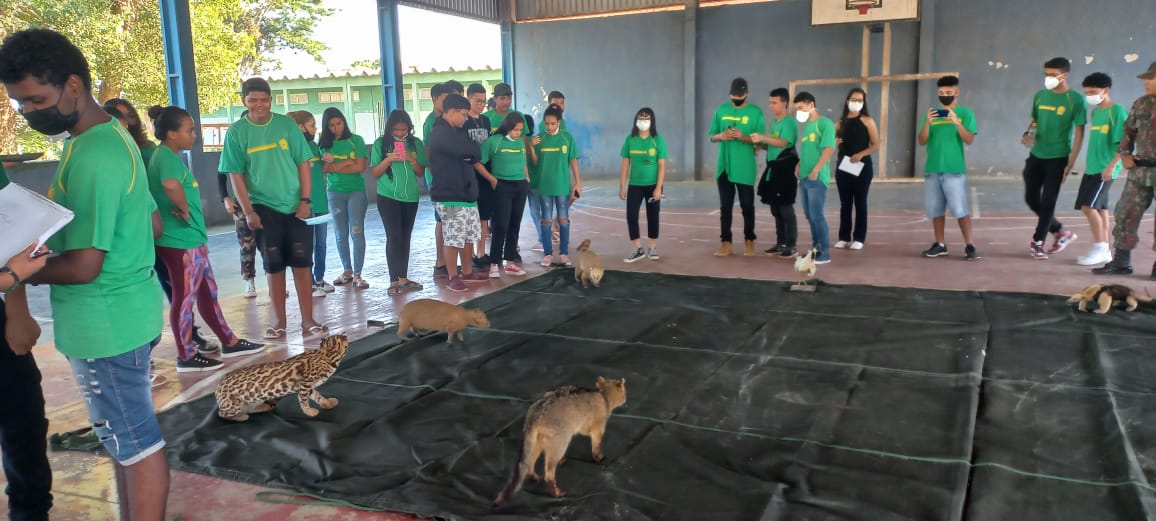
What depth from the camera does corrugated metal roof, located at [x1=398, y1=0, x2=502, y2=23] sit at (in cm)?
1615

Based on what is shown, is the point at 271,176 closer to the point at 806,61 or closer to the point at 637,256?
the point at 637,256

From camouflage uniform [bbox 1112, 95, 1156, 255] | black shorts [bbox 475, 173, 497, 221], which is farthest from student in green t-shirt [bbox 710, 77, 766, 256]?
camouflage uniform [bbox 1112, 95, 1156, 255]

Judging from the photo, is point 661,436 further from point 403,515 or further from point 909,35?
point 909,35

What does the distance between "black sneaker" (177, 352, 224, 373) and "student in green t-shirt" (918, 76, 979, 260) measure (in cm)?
638

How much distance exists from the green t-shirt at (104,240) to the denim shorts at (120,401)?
5cm

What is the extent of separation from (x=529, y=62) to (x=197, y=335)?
15.7 metres

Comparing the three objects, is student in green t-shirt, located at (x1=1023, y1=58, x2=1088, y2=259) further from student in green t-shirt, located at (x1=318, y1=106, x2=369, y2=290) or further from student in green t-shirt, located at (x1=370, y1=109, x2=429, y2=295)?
student in green t-shirt, located at (x1=318, y1=106, x2=369, y2=290)

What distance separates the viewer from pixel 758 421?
354 centimetres

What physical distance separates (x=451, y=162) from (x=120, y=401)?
14.4ft

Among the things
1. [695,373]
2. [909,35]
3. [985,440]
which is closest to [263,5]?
[909,35]

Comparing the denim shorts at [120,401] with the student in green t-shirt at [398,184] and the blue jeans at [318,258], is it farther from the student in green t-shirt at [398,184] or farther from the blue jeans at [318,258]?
the blue jeans at [318,258]

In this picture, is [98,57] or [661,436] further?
[98,57]

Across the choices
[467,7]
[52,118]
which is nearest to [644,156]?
[52,118]

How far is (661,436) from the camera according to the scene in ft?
11.1
